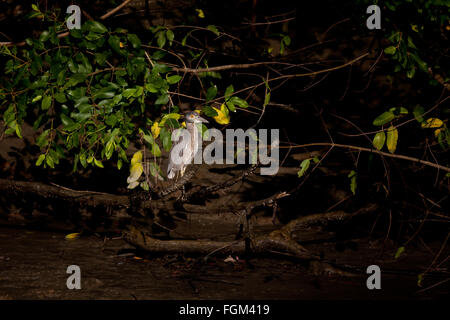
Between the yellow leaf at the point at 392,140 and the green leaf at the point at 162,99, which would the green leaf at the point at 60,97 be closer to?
the green leaf at the point at 162,99

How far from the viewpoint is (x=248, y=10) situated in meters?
4.92

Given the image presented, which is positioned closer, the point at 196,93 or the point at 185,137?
the point at 185,137

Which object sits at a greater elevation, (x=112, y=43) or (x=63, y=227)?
(x=112, y=43)

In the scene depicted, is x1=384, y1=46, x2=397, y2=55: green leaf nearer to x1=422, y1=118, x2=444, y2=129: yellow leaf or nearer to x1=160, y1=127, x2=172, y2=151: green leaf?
x1=422, y1=118, x2=444, y2=129: yellow leaf

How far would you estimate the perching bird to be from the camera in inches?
148

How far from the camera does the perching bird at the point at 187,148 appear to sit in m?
3.75

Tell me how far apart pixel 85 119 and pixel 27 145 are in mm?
2503

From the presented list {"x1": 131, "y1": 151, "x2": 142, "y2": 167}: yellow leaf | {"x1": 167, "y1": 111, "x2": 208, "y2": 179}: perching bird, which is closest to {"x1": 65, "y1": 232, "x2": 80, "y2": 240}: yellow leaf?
{"x1": 167, "y1": 111, "x2": 208, "y2": 179}: perching bird

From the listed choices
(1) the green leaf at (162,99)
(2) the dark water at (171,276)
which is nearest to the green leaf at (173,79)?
(1) the green leaf at (162,99)

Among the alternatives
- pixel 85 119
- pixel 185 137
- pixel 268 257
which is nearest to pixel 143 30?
pixel 185 137

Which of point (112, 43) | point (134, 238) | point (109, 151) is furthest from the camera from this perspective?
point (134, 238)
